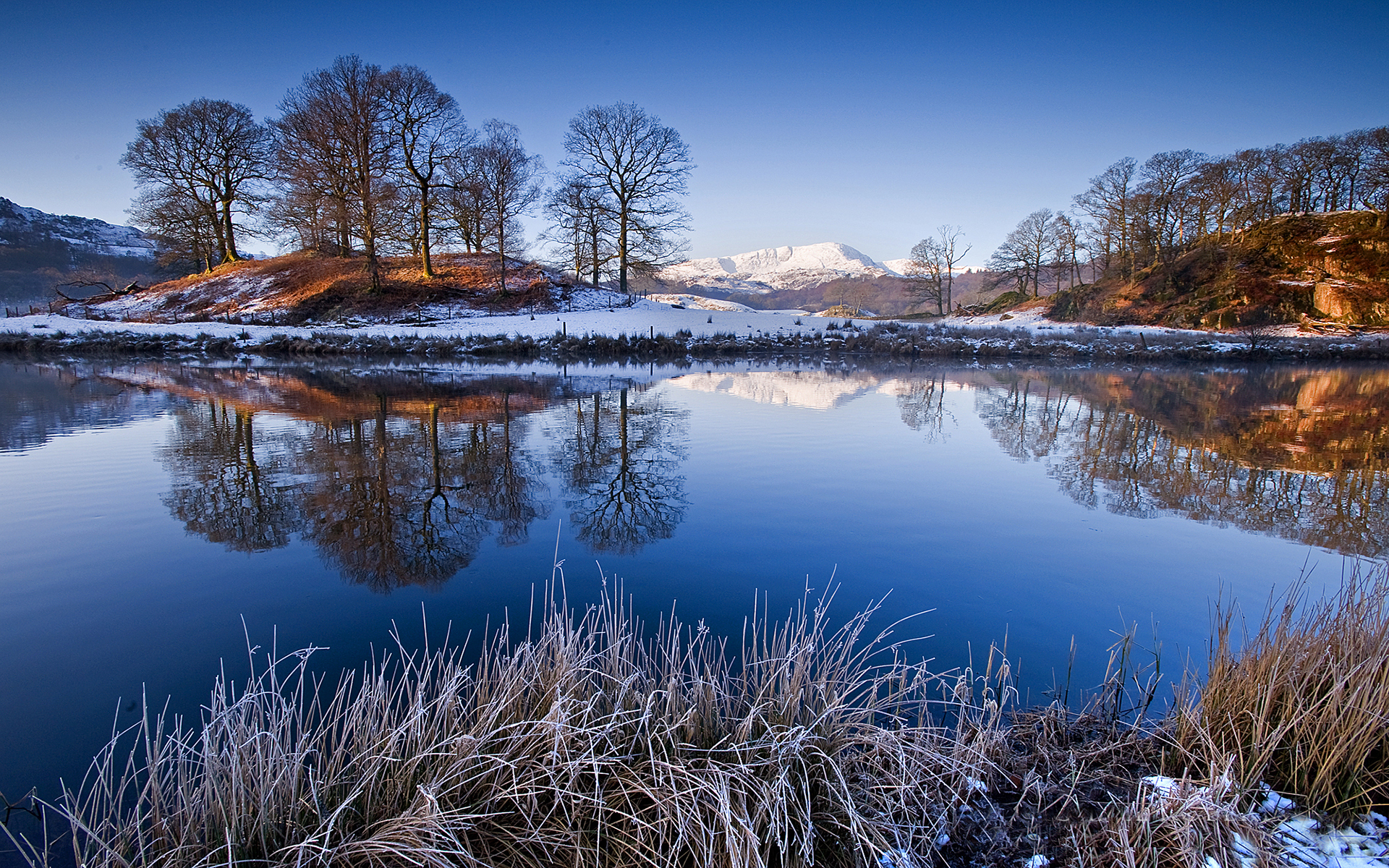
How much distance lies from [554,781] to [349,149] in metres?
39.3

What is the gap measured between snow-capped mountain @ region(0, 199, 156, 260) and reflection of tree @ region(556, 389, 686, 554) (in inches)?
4952

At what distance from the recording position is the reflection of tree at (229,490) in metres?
5.87

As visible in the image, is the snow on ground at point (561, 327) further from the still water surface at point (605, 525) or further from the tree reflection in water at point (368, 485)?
the tree reflection in water at point (368, 485)

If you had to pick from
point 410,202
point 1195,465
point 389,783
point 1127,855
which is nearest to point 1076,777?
point 1127,855

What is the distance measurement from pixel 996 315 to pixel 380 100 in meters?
52.8

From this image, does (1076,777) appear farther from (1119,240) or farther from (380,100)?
(1119,240)

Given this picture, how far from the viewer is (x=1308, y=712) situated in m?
2.50

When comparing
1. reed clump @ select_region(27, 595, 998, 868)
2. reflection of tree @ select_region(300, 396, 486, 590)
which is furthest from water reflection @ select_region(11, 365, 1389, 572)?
reed clump @ select_region(27, 595, 998, 868)

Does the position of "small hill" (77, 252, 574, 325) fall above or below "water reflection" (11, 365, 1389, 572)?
above

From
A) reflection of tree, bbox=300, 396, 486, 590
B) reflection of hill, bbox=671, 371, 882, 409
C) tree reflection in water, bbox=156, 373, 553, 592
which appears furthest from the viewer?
reflection of hill, bbox=671, 371, 882, 409

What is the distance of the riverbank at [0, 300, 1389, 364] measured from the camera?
26.2 metres

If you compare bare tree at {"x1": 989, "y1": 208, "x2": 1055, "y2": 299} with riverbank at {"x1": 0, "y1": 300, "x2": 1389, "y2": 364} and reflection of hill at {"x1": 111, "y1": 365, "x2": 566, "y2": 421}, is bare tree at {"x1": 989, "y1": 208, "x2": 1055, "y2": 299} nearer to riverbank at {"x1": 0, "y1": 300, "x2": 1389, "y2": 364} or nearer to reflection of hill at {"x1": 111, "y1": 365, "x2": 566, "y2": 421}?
riverbank at {"x1": 0, "y1": 300, "x2": 1389, "y2": 364}

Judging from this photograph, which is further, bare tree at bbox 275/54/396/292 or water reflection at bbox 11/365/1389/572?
bare tree at bbox 275/54/396/292

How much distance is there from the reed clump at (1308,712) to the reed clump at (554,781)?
0.96 meters
